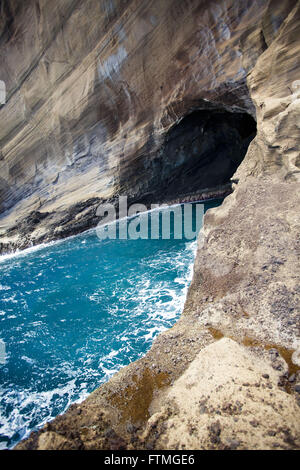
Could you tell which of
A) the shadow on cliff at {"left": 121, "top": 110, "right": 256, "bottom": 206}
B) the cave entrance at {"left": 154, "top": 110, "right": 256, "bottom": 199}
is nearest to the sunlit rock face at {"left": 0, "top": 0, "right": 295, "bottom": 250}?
the shadow on cliff at {"left": 121, "top": 110, "right": 256, "bottom": 206}

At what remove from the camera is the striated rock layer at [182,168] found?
14.4ft

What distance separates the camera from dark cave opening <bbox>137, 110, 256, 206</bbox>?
22.0 metres

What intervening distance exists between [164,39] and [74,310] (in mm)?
18677

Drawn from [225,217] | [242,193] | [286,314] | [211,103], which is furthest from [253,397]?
[211,103]

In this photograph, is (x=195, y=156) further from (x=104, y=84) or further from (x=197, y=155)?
(x=104, y=84)

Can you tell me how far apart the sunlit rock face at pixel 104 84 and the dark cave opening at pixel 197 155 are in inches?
24.5

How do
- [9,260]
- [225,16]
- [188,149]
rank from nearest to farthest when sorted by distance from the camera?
[225,16], [9,260], [188,149]

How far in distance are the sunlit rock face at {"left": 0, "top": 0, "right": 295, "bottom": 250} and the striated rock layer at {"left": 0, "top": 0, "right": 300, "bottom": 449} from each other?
97 mm

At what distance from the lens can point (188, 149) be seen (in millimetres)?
23297

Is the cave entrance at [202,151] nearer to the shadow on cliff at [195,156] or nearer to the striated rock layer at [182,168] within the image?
the shadow on cliff at [195,156]

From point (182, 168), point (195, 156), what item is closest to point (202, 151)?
point (195, 156)

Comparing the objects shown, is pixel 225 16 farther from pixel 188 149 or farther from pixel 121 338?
pixel 121 338

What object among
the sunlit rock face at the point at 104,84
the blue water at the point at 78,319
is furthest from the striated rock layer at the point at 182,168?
the blue water at the point at 78,319

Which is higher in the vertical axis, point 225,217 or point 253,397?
point 225,217
